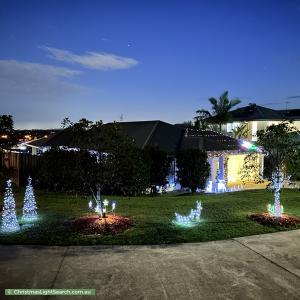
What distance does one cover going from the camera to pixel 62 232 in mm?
9344

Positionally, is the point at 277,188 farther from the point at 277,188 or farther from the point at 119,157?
the point at 119,157

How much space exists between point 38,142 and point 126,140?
19194 millimetres

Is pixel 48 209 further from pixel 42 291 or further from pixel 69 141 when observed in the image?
pixel 42 291

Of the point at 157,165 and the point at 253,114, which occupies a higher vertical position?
the point at 253,114

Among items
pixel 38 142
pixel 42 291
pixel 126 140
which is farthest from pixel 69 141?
pixel 38 142

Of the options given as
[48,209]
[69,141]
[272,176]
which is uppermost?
[69,141]

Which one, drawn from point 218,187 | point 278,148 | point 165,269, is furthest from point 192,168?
point 165,269

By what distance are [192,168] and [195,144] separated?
9.20ft

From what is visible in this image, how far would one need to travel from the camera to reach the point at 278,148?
11.0 metres

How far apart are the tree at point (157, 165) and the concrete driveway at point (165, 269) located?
9.78 m

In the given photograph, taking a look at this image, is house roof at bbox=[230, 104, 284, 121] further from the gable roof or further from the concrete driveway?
the concrete driveway

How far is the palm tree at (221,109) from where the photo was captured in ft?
109

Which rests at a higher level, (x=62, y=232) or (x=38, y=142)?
(x=38, y=142)

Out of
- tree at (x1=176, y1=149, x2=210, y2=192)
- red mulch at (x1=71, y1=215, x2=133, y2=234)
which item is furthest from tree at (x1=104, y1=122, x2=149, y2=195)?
tree at (x1=176, y1=149, x2=210, y2=192)
